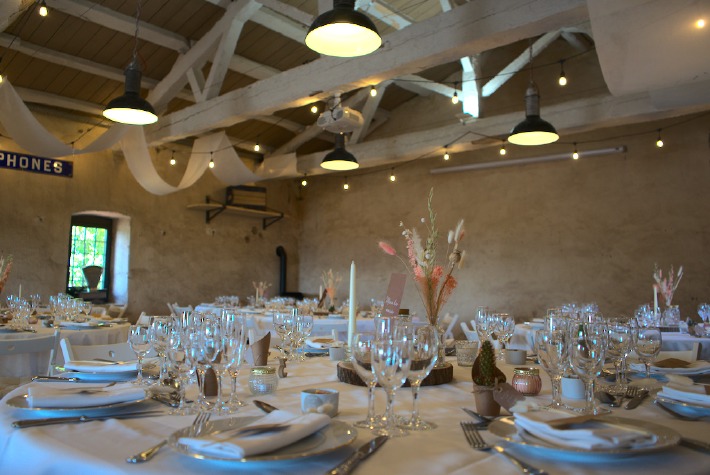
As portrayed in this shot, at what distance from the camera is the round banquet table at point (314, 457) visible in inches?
38.9

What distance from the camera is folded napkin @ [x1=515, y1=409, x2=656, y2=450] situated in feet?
3.33

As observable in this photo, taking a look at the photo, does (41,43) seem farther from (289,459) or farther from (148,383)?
(289,459)

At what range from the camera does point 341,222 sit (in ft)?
39.5

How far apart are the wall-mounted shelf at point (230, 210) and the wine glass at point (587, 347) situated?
9507 millimetres

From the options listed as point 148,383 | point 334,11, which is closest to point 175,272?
point 334,11

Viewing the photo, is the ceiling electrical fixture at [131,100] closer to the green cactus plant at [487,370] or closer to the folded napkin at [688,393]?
the green cactus plant at [487,370]

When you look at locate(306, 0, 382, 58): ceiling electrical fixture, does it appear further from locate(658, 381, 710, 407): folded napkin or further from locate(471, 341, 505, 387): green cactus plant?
locate(658, 381, 710, 407): folded napkin

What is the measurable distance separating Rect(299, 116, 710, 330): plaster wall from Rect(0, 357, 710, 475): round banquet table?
25.9ft

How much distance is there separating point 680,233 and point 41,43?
977 cm

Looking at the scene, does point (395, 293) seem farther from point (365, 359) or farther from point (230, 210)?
point (230, 210)

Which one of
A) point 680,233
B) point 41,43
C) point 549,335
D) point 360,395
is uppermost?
point 41,43

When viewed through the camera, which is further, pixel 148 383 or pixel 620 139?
pixel 620 139

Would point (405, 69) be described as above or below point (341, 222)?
above

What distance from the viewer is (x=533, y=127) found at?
489 centimetres
